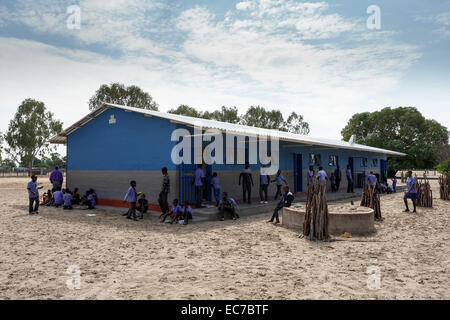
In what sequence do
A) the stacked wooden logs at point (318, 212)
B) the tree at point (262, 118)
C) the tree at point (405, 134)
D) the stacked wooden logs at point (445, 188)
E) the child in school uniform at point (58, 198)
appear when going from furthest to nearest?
1. the tree at point (262, 118)
2. the tree at point (405, 134)
3. the stacked wooden logs at point (445, 188)
4. the child in school uniform at point (58, 198)
5. the stacked wooden logs at point (318, 212)

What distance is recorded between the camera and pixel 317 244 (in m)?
7.10

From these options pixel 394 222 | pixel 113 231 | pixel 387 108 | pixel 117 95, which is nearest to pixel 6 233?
pixel 113 231

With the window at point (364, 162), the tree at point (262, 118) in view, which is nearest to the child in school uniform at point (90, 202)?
the window at point (364, 162)

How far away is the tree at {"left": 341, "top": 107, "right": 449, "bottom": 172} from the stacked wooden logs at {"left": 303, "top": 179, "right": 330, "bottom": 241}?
127 feet

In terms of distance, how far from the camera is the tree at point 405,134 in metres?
43.1

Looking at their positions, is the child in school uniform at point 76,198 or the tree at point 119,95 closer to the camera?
the child in school uniform at point 76,198

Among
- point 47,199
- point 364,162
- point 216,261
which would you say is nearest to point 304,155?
point 364,162

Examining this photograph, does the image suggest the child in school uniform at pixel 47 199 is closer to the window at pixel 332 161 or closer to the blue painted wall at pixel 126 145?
the blue painted wall at pixel 126 145

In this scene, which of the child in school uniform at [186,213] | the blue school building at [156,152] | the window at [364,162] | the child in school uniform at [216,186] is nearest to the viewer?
the child in school uniform at [186,213]

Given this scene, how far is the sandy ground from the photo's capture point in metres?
4.33

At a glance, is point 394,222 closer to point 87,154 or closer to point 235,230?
point 235,230

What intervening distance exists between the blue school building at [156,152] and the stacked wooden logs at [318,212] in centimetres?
418

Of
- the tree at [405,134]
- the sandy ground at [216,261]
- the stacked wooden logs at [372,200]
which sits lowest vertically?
the sandy ground at [216,261]
